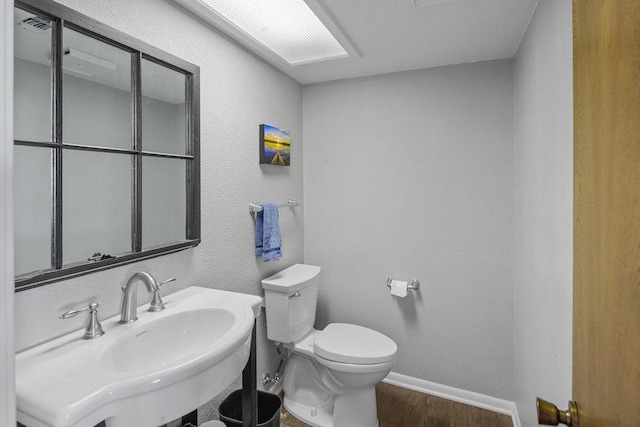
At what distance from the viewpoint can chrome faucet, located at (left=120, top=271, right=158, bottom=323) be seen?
1188 mm

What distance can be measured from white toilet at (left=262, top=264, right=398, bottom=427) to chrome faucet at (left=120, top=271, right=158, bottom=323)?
0.86 metres

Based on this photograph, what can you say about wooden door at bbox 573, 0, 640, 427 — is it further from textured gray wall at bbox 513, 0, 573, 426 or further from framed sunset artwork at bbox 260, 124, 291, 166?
framed sunset artwork at bbox 260, 124, 291, 166

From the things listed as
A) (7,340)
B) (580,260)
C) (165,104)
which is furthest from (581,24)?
(165,104)

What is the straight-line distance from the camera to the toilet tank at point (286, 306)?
198 centimetres

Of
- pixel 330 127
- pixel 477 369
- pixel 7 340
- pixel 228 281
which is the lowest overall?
pixel 477 369

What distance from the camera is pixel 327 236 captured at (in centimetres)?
253

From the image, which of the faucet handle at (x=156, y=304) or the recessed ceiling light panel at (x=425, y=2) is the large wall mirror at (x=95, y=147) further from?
the recessed ceiling light panel at (x=425, y=2)

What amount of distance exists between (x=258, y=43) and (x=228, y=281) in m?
1.35

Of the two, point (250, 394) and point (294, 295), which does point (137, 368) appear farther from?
point (294, 295)

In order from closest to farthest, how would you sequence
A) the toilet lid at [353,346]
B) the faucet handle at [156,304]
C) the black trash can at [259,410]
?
the faucet handle at [156,304], the black trash can at [259,410], the toilet lid at [353,346]

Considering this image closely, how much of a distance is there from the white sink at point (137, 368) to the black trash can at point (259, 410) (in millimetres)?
602

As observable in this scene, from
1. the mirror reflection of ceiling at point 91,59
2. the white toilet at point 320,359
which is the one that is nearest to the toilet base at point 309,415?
the white toilet at point 320,359

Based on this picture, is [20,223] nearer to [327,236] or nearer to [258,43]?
[258,43]

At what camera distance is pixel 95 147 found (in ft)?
3.86
